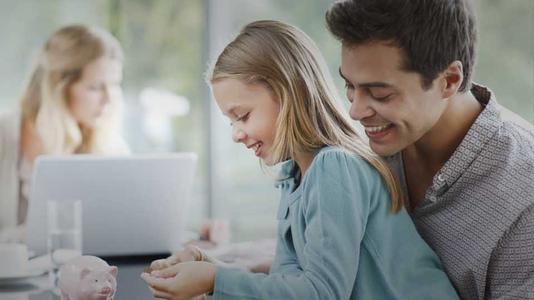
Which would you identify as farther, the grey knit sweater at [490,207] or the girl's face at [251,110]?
the girl's face at [251,110]

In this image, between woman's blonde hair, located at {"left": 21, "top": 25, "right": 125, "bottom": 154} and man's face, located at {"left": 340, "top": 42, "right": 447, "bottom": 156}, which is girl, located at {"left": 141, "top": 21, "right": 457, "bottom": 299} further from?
woman's blonde hair, located at {"left": 21, "top": 25, "right": 125, "bottom": 154}

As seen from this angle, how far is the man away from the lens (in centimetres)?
146

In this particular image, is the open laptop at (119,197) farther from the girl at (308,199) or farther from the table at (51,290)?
the girl at (308,199)

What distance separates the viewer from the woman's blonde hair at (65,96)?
12.2 ft

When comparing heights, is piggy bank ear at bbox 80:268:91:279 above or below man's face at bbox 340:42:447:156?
below

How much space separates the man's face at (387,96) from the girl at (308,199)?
8 centimetres

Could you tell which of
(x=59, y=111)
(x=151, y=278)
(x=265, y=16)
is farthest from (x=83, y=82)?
(x=151, y=278)

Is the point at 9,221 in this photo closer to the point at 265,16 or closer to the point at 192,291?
the point at 265,16

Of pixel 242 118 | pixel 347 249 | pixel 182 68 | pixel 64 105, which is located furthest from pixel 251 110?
pixel 182 68

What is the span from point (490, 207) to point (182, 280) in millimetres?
515

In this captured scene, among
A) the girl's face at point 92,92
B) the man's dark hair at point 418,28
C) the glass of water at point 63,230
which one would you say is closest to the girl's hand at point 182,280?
the man's dark hair at point 418,28

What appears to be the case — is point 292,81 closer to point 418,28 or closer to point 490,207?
point 418,28

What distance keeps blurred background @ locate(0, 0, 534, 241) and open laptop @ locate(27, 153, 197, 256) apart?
2.44m

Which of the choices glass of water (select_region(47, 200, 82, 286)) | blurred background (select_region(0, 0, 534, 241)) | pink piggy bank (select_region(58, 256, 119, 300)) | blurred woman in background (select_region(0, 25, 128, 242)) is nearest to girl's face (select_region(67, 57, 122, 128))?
blurred woman in background (select_region(0, 25, 128, 242))
